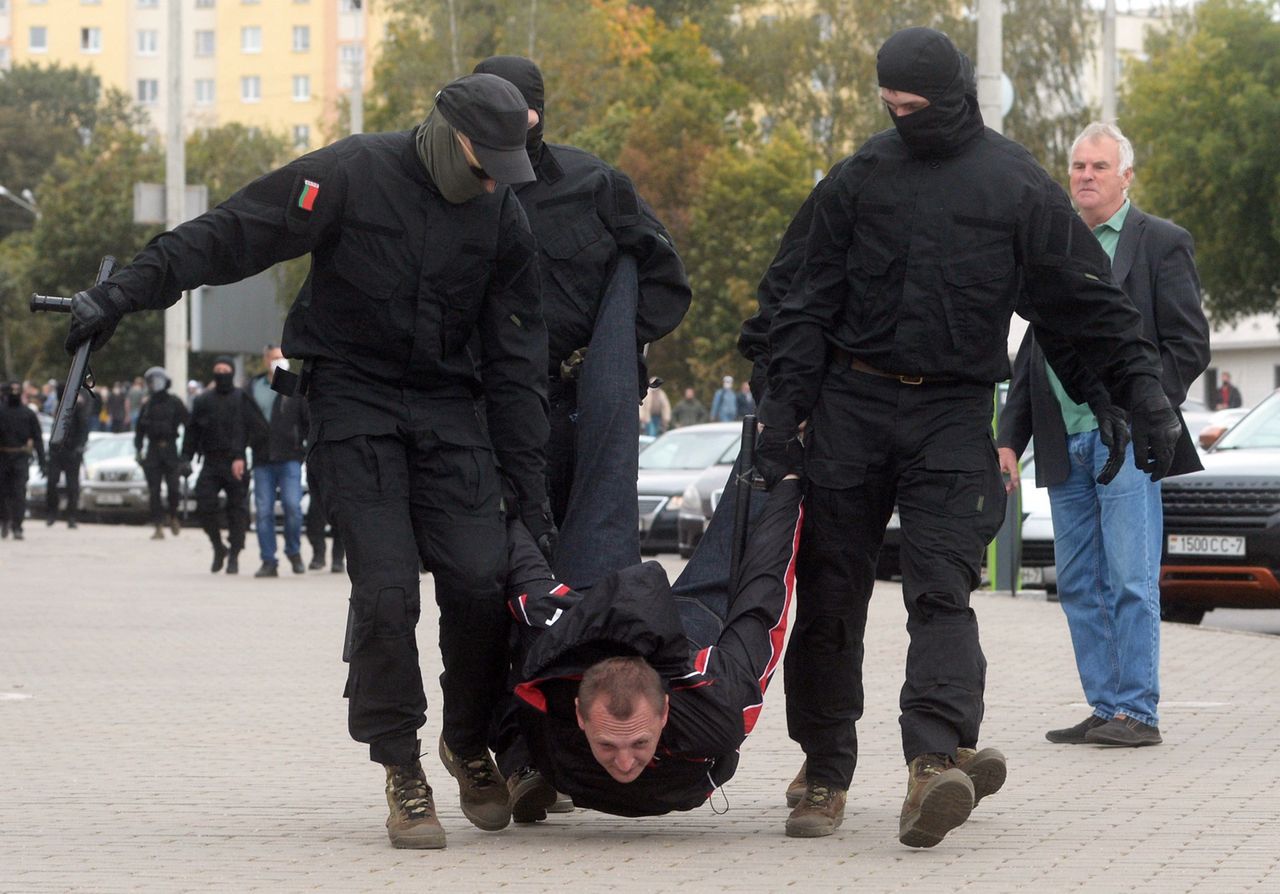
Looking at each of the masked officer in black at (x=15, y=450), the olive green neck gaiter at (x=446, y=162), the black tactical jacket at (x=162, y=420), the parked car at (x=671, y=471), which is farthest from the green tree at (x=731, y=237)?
the olive green neck gaiter at (x=446, y=162)

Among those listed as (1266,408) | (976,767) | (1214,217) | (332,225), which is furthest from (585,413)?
(1214,217)

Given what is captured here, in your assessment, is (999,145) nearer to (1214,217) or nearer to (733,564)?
(733,564)

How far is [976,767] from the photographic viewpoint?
621cm

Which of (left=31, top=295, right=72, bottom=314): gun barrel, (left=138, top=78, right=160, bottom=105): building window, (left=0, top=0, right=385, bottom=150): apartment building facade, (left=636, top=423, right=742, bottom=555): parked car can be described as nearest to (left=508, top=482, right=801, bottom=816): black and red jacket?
→ (left=31, top=295, right=72, bottom=314): gun barrel

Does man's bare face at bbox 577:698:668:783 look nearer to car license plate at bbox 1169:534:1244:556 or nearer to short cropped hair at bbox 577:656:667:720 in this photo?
short cropped hair at bbox 577:656:667:720

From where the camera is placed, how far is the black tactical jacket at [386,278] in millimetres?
6047

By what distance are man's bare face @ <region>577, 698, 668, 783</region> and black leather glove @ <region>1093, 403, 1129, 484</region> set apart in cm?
160

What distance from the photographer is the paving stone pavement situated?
5.73 metres

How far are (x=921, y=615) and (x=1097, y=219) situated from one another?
2862mm

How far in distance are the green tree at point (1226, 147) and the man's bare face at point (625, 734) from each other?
3924 cm

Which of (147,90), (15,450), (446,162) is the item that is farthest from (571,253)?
(147,90)

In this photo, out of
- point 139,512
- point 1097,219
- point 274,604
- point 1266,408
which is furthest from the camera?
point 139,512

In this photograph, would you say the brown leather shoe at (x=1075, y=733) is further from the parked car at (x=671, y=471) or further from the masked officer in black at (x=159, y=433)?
the masked officer in black at (x=159, y=433)

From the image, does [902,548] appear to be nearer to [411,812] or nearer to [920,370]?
[920,370]
